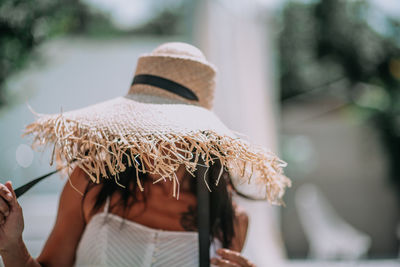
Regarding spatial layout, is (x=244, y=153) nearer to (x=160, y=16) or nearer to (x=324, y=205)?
(x=324, y=205)

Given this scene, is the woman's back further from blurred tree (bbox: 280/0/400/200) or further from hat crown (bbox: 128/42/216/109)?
blurred tree (bbox: 280/0/400/200)

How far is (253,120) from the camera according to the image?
317cm

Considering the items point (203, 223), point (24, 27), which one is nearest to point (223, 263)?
point (203, 223)

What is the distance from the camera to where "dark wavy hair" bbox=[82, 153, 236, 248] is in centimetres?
151

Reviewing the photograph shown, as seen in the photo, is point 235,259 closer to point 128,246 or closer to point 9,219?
point 128,246

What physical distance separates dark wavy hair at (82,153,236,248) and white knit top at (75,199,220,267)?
6cm

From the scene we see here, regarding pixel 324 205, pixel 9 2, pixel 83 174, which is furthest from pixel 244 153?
pixel 324 205

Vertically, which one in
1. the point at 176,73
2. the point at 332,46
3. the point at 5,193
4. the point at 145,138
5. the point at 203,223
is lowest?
the point at 203,223

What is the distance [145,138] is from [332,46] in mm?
24278

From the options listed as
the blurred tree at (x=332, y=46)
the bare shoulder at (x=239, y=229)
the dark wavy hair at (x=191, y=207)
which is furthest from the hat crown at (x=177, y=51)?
the blurred tree at (x=332, y=46)

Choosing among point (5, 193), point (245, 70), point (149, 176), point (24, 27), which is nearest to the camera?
point (5, 193)

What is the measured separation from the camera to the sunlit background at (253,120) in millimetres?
3080

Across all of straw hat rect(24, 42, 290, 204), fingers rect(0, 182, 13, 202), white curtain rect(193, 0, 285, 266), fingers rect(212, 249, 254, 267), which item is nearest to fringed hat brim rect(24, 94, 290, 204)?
straw hat rect(24, 42, 290, 204)

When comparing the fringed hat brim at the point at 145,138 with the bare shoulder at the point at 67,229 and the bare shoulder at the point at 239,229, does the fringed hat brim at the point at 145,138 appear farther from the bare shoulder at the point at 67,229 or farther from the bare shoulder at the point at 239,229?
the bare shoulder at the point at 239,229
